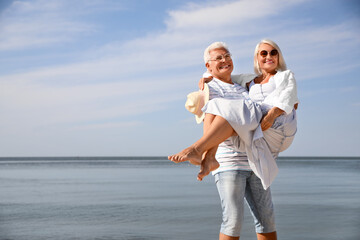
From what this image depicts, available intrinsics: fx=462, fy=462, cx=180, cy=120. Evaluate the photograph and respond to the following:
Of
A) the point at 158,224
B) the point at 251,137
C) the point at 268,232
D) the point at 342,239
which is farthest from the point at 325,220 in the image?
the point at 251,137

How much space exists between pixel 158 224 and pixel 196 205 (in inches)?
61.4

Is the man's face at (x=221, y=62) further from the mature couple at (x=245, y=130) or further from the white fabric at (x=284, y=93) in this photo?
the white fabric at (x=284, y=93)

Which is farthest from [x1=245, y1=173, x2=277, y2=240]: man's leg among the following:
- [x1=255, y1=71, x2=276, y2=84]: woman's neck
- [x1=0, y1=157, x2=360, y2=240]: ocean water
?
[x1=0, y1=157, x2=360, y2=240]: ocean water

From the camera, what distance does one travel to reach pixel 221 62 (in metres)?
2.51

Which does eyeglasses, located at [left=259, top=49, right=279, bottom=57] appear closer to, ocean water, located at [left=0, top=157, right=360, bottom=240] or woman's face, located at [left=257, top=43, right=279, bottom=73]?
woman's face, located at [left=257, top=43, right=279, bottom=73]

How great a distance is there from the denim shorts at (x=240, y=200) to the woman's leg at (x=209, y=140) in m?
0.24

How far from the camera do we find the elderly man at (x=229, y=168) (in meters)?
2.33

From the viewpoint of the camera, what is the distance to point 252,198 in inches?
100

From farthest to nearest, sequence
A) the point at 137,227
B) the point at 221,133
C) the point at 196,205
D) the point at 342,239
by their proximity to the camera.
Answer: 1. the point at 196,205
2. the point at 137,227
3. the point at 342,239
4. the point at 221,133

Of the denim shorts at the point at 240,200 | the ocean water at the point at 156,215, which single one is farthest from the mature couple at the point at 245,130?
the ocean water at the point at 156,215

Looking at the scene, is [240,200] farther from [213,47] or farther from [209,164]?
[213,47]

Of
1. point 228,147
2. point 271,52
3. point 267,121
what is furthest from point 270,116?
point 271,52

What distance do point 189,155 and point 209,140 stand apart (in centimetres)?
12

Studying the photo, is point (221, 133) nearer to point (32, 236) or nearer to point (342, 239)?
point (342, 239)
